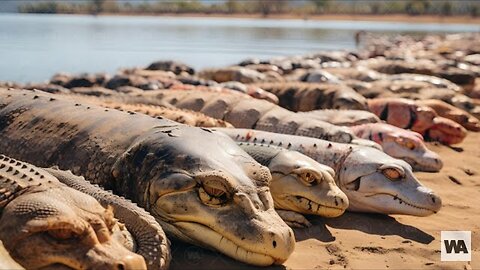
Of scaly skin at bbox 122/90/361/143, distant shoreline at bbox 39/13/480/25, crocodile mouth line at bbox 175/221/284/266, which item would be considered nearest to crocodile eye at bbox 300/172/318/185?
crocodile mouth line at bbox 175/221/284/266

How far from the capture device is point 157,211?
15.0 feet

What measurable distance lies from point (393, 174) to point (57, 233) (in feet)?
12.6

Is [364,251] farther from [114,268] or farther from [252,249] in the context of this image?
[114,268]

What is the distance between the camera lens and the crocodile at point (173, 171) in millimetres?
4363

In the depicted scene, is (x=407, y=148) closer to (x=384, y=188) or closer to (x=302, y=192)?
(x=384, y=188)

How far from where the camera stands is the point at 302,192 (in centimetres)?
567

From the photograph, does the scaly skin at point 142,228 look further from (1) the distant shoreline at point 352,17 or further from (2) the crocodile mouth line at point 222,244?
(1) the distant shoreline at point 352,17

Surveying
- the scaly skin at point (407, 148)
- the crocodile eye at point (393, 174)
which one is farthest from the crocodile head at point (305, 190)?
the scaly skin at point (407, 148)

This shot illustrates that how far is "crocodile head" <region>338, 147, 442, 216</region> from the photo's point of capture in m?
6.21

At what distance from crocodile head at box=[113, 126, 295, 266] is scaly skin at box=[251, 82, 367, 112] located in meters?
7.30

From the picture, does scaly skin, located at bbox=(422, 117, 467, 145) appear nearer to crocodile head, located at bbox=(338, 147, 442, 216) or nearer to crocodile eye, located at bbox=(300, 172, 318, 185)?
crocodile head, located at bbox=(338, 147, 442, 216)

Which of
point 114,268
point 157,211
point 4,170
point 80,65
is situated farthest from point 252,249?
point 80,65

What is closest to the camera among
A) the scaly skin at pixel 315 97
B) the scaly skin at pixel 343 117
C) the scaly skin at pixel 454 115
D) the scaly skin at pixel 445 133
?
the scaly skin at pixel 343 117
